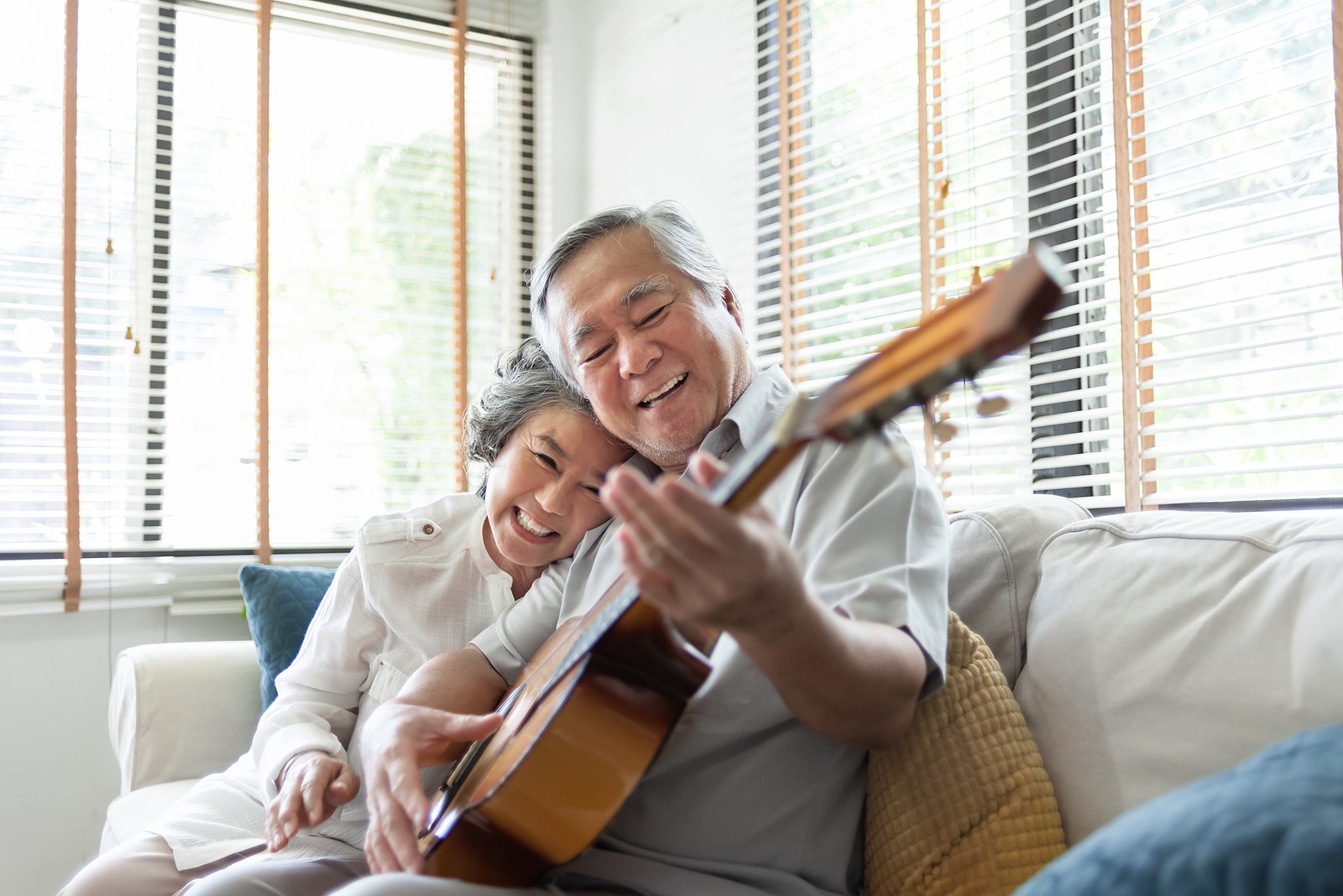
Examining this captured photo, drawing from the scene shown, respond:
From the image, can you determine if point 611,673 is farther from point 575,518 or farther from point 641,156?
point 641,156

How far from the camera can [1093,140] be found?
6.91ft

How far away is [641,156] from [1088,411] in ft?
5.90

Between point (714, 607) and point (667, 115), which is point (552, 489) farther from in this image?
point (667, 115)

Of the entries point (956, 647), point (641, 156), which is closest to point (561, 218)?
point (641, 156)

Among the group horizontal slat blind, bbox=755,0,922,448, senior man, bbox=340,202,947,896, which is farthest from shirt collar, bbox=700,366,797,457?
horizontal slat blind, bbox=755,0,922,448

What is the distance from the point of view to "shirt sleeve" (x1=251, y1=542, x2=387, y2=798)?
5.10ft

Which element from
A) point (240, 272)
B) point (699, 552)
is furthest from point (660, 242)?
point (240, 272)

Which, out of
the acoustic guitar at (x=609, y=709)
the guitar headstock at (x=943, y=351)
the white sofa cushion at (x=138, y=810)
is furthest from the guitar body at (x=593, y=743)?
the white sofa cushion at (x=138, y=810)

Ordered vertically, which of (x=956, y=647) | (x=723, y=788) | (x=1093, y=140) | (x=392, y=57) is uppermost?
(x=392, y=57)

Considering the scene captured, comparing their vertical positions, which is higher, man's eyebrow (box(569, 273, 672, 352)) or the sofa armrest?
man's eyebrow (box(569, 273, 672, 352))

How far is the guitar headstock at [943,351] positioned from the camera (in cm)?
55

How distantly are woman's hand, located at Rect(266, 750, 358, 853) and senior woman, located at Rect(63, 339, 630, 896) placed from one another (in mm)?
65

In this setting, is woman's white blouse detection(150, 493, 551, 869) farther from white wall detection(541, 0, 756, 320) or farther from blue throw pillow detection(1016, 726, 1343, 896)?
white wall detection(541, 0, 756, 320)

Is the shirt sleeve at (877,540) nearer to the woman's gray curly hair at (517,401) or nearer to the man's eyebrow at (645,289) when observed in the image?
the man's eyebrow at (645,289)
